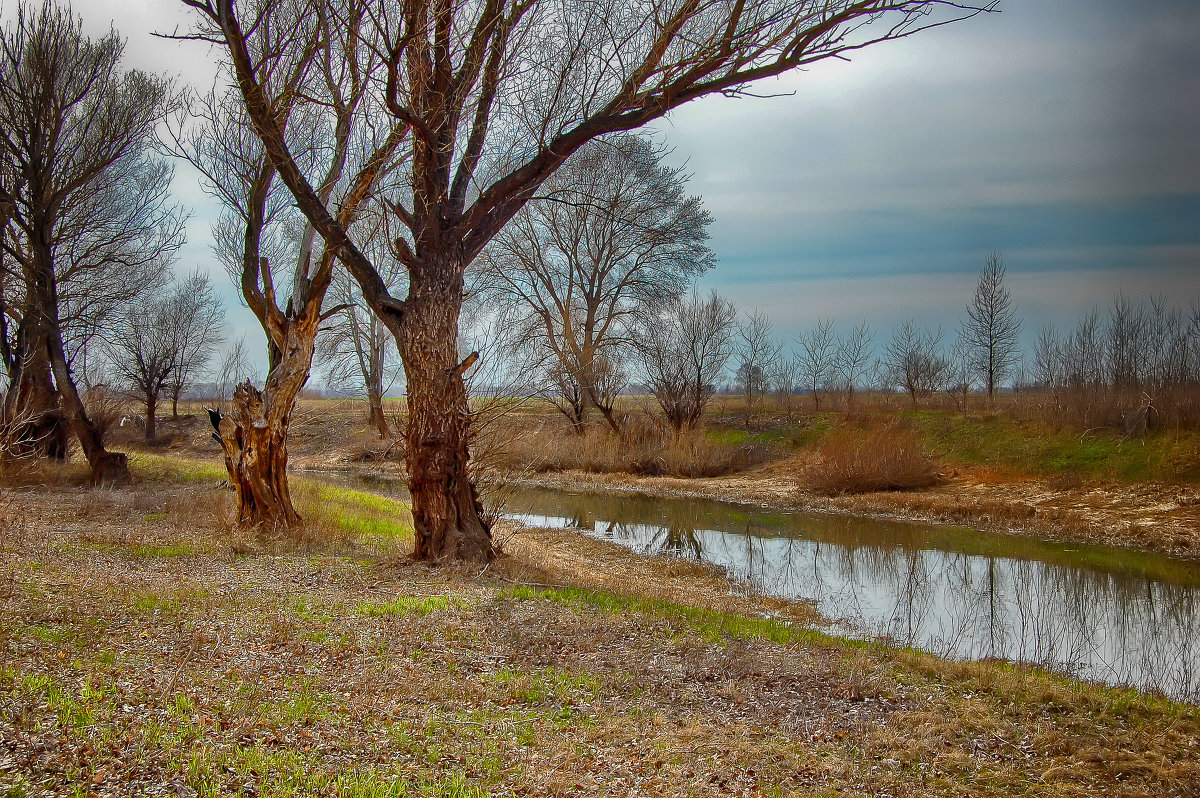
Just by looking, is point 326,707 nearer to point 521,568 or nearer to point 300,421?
point 521,568

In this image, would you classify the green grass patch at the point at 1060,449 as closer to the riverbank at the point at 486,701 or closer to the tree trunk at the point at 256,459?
the riverbank at the point at 486,701

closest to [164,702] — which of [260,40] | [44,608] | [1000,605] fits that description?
[44,608]

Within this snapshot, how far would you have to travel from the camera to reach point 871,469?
21359mm

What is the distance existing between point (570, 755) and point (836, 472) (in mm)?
18518

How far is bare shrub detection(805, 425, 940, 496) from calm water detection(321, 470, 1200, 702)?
2315 millimetres

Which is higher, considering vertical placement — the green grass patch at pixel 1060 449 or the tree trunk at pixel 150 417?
the tree trunk at pixel 150 417

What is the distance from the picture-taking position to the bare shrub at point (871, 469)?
70.0 feet

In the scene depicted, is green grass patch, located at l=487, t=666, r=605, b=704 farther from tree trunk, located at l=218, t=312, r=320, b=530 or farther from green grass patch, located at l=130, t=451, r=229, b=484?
green grass patch, located at l=130, t=451, r=229, b=484

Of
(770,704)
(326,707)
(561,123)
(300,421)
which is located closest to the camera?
(326,707)

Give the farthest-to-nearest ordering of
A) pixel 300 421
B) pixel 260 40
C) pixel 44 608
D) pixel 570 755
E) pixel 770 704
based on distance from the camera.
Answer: pixel 300 421 < pixel 260 40 < pixel 44 608 < pixel 770 704 < pixel 570 755

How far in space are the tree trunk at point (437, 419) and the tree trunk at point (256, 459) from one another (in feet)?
10.3

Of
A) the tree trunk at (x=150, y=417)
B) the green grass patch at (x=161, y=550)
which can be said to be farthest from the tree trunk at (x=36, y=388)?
the tree trunk at (x=150, y=417)

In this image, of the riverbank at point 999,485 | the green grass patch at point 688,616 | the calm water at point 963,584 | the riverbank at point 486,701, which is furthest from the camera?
the riverbank at point 999,485

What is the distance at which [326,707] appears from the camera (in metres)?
4.75
